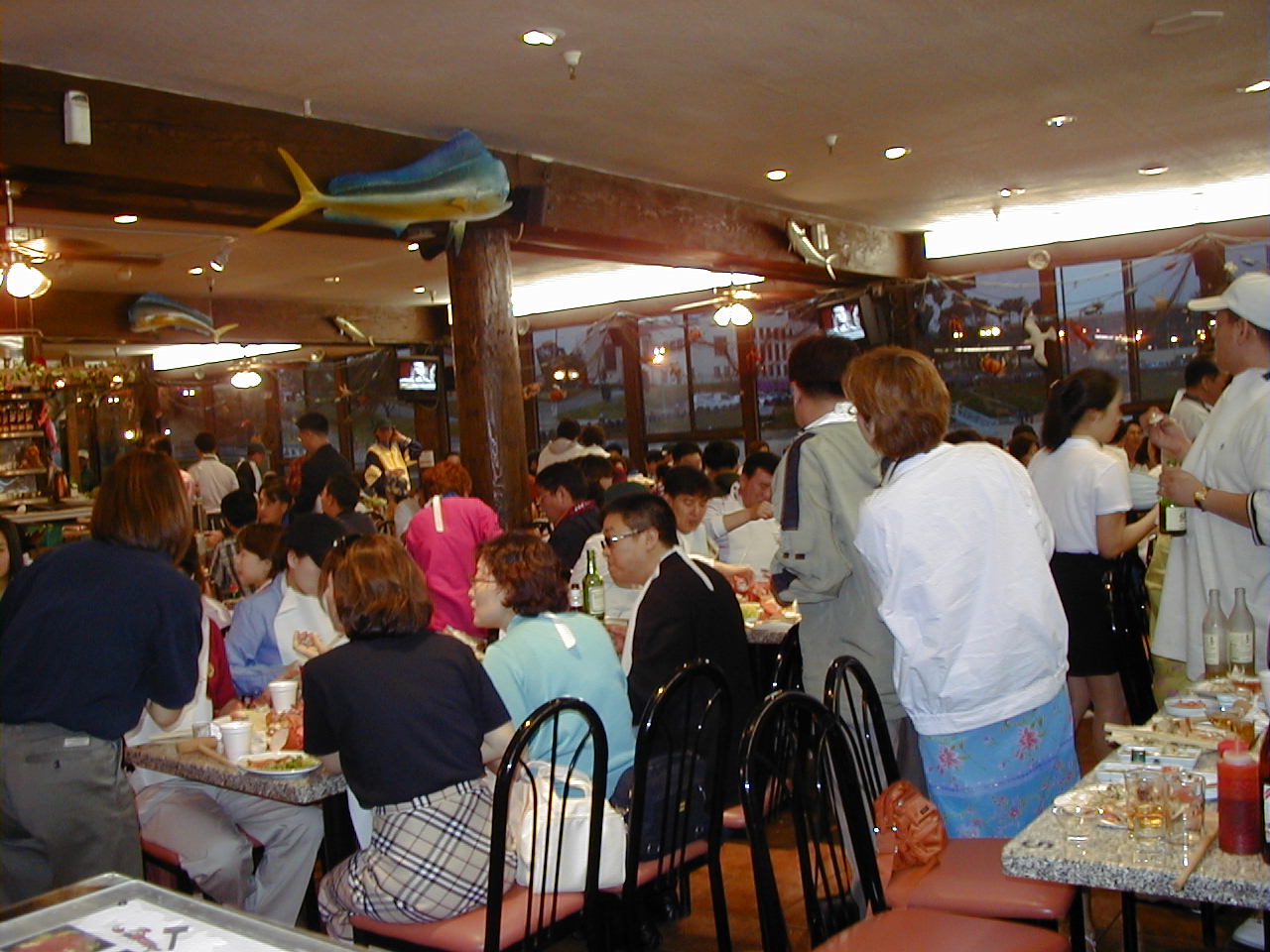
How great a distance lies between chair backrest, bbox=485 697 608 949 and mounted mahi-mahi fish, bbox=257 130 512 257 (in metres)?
3.82

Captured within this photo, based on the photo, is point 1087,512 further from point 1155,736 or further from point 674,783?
point 674,783

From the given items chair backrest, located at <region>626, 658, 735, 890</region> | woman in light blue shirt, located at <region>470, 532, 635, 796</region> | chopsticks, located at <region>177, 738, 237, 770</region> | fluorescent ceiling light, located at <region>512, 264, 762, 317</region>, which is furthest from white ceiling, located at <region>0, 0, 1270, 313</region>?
fluorescent ceiling light, located at <region>512, 264, 762, 317</region>

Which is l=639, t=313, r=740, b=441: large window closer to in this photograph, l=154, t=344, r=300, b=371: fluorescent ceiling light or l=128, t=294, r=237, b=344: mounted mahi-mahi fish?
l=154, t=344, r=300, b=371: fluorescent ceiling light

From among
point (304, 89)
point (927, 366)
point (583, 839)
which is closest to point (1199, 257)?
point (304, 89)

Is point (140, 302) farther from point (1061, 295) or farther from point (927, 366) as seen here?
point (927, 366)

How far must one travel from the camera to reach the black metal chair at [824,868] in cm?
220

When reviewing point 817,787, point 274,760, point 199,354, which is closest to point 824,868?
point 817,787

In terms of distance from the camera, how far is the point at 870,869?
248 centimetres

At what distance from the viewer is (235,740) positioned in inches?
127

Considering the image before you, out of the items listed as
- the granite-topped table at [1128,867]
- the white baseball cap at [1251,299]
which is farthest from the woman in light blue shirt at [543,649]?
the white baseball cap at [1251,299]

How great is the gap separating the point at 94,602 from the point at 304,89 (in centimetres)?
344

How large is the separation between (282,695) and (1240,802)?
2649 mm

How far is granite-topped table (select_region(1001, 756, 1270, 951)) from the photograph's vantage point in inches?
70.3

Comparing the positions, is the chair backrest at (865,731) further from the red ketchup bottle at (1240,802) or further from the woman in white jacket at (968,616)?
the red ketchup bottle at (1240,802)
